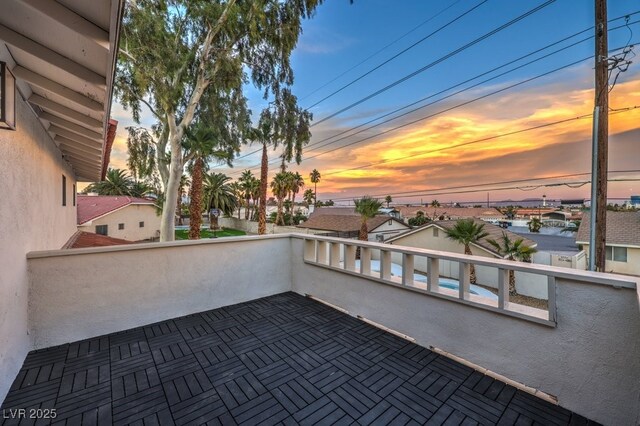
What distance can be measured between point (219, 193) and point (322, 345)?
Result: 27.2 meters

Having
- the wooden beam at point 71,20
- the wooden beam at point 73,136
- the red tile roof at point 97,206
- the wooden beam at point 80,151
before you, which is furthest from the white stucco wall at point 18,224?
the red tile roof at point 97,206

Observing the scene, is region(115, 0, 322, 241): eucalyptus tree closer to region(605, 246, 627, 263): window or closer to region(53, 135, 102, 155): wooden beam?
region(53, 135, 102, 155): wooden beam

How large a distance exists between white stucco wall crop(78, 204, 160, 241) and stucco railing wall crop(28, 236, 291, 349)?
686 inches

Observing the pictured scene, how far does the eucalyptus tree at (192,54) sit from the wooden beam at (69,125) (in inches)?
218

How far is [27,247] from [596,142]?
908 cm

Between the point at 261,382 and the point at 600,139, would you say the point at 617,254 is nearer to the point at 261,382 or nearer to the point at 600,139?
the point at 600,139

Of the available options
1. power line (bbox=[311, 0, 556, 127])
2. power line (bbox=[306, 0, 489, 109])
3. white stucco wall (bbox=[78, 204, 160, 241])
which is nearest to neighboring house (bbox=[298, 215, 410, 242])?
power line (bbox=[311, 0, 556, 127])

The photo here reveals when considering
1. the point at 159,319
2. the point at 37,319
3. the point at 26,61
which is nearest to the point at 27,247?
the point at 37,319

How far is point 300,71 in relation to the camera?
37.9 feet

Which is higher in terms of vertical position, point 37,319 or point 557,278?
point 557,278

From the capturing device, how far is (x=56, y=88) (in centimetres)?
231

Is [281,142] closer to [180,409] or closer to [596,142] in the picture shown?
[596,142]

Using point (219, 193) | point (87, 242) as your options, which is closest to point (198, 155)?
point (87, 242)

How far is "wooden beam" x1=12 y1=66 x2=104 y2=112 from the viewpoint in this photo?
6.97 feet
